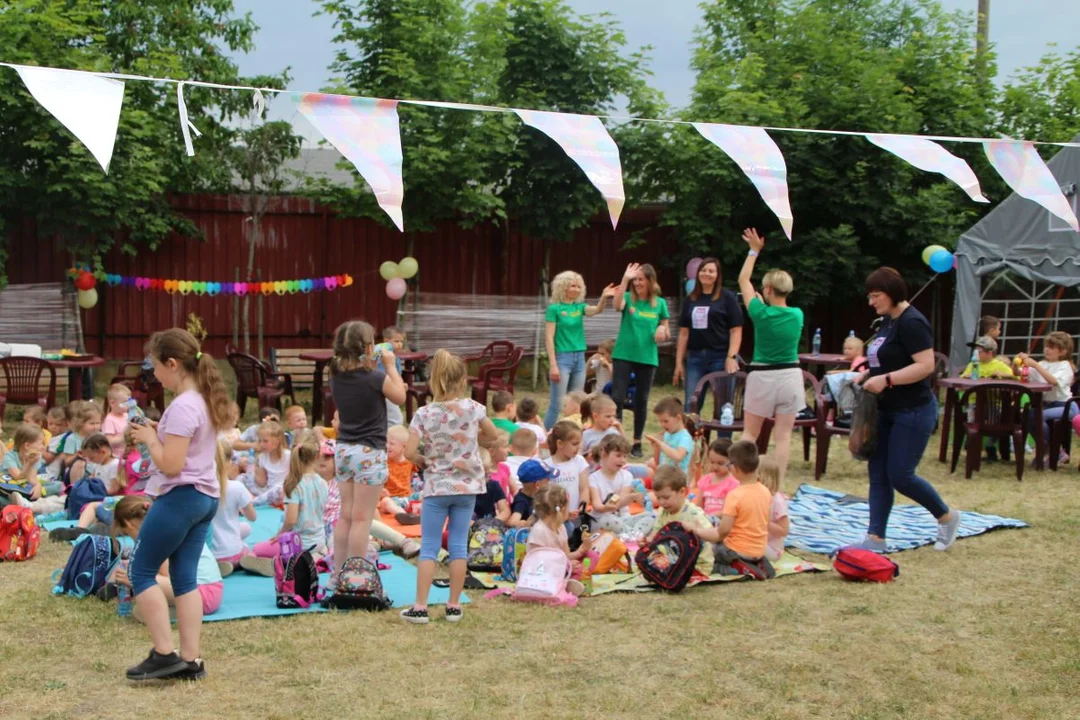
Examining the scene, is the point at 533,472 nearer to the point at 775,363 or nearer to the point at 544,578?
the point at 544,578

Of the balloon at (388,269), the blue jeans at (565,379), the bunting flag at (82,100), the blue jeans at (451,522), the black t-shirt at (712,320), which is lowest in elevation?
the blue jeans at (451,522)

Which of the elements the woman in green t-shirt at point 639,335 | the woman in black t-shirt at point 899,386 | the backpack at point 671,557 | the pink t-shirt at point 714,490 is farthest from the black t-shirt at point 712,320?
the backpack at point 671,557

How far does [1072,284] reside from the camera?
40.8ft

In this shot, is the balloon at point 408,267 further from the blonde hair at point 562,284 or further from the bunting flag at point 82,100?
the bunting flag at point 82,100

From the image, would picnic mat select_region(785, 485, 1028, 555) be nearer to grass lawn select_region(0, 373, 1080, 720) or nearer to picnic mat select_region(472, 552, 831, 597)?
picnic mat select_region(472, 552, 831, 597)

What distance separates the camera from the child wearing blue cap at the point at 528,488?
6.44 metres

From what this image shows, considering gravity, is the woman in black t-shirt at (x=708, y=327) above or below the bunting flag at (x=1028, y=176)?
below

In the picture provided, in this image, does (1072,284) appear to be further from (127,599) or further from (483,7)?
(127,599)

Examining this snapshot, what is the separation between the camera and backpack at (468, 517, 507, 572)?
20.8 ft

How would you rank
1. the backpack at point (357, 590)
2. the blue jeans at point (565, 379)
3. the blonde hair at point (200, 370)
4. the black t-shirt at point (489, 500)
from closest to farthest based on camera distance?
the blonde hair at point (200, 370)
the backpack at point (357, 590)
the black t-shirt at point (489, 500)
the blue jeans at point (565, 379)

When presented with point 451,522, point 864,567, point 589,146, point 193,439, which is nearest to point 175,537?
point 193,439

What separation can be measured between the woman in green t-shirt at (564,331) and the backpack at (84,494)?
362 centimetres

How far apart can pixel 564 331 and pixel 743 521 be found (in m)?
3.65

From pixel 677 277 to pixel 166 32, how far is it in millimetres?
8100
